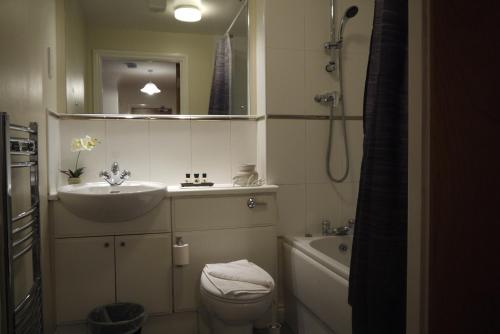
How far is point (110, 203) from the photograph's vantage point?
1702mm

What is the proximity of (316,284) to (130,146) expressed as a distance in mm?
1380

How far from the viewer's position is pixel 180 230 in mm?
2010

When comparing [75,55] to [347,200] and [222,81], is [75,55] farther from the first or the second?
[347,200]

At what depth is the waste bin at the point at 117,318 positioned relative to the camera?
1787 millimetres

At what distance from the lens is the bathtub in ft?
5.09

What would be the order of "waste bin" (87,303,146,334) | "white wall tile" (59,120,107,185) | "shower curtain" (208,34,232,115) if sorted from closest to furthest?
"waste bin" (87,303,146,334) → "white wall tile" (59,120,107,185) → "shower curtain" (208,34,232,115)

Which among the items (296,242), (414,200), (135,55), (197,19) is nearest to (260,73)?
(197,19)

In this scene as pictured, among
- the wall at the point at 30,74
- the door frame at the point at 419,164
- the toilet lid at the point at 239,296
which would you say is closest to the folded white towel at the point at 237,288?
the toilet lid at the point at 239,296

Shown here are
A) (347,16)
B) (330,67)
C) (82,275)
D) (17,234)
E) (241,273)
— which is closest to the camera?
(17,234)

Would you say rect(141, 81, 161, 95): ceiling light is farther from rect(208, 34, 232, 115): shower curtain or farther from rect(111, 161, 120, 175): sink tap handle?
rect(111, 161, 120, 175): sink tap handle

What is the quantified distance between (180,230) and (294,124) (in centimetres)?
98

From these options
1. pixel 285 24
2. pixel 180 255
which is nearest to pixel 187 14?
pixel 285 24

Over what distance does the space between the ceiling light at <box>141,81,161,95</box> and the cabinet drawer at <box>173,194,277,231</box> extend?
753 millimetres

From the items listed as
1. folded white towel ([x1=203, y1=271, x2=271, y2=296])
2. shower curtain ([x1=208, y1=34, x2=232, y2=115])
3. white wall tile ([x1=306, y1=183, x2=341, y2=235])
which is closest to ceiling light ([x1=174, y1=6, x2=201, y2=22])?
shower curtain ([x1=208, y1=34, x2=232, y2=115])
